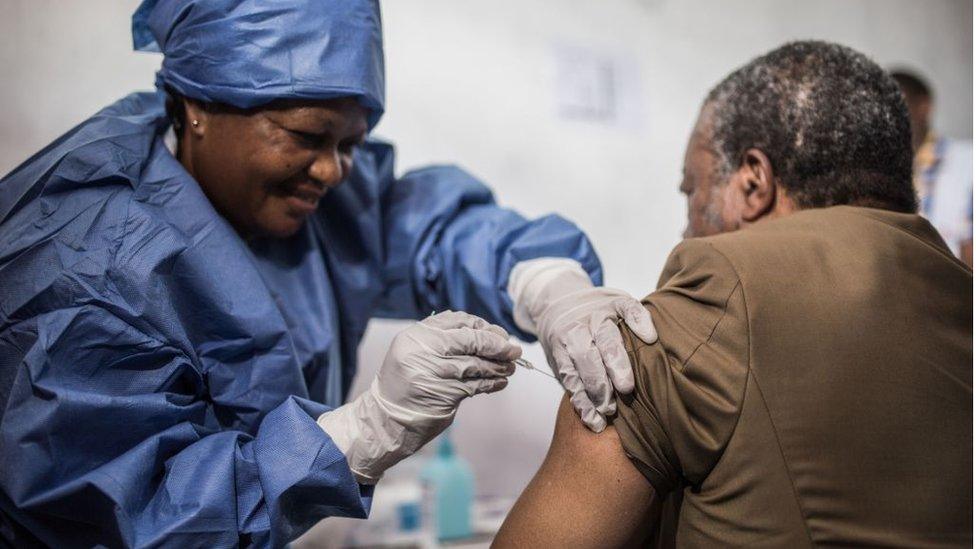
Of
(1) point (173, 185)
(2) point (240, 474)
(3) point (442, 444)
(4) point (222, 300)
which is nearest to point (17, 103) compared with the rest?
(1) point (173, 185)

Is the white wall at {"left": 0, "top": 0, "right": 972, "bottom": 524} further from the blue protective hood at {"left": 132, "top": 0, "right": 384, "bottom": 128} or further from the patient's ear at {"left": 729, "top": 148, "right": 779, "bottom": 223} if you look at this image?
the patient's ear at {"left": 729, "top": 148, "right": 779, "bottom": 223}

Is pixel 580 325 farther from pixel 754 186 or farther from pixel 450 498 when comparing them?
pixel 450 498

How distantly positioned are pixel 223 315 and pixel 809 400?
75cm

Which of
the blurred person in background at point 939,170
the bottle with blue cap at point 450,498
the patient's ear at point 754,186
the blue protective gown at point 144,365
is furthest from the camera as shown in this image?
the blurred person in background at point 939,170

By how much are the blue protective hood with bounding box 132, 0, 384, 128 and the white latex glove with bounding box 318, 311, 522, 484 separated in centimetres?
39

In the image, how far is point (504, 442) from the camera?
1.67m

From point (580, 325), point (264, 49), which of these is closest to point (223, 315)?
Result: point (264, 49)

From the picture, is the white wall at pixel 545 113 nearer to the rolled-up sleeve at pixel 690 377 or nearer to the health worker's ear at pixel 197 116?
the health worker's ear at pixel 197 116

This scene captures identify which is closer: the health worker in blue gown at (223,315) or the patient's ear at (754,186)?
the health worker in blue gown at (223,315)

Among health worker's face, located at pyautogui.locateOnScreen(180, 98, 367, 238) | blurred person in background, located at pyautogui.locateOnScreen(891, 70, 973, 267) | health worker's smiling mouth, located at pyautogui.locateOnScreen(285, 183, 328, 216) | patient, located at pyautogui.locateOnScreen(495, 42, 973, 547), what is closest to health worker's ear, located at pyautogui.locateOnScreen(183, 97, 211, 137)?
health worker's face, located at pyautogui.locateOnScreen(180, 98, 367, 238)

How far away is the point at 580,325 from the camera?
101 cm

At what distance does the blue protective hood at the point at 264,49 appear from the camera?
3.56 ft

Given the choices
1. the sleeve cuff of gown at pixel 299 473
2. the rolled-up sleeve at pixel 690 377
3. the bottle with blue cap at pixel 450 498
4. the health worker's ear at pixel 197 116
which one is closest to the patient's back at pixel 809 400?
the rolled-up sleeve at pixel 690 377

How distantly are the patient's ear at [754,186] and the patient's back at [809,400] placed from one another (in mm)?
190
